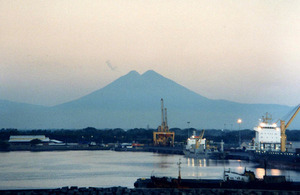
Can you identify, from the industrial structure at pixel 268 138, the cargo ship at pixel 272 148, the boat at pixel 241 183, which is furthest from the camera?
the industrial structure at pixel 268 138

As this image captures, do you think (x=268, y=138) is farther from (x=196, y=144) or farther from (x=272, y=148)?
(x=196, y=144)

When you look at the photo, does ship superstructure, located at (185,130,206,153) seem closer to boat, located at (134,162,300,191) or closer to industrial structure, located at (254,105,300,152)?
industrial structure, located at (254,105,300,152)

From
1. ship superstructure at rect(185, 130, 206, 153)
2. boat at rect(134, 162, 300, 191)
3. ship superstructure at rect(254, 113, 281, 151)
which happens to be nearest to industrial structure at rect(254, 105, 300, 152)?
ship superstructure at rect(254, 113, 281, 151)

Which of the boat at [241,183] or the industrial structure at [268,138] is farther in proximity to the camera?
the industrial structure at [268,138]

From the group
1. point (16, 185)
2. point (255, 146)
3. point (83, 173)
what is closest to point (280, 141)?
point (255, 146)

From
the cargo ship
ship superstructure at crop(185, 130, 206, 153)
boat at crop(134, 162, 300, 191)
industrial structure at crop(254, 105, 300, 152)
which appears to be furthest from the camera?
ship superstructure at crop(185, 130, 206, 153)

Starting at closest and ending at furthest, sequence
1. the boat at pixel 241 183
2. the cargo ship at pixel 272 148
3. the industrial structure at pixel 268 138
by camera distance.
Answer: the boat at pixel 241 183 < the cargo ship at pixel 272 148 < the industrial structure at pixel 268 138

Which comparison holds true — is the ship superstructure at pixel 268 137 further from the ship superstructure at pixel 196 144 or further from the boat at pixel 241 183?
the boat at pixel 241 183

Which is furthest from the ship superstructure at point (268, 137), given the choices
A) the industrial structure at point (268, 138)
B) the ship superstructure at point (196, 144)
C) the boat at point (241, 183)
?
the boat at point (241, 183)

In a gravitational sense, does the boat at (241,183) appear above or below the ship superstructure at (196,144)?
below

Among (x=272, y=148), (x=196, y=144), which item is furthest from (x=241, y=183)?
(x=196, y=144)

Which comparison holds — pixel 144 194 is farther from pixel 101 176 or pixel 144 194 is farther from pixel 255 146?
pixel 255 146
